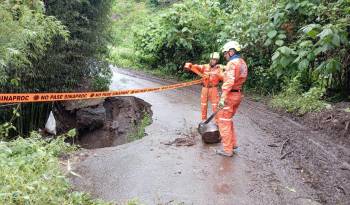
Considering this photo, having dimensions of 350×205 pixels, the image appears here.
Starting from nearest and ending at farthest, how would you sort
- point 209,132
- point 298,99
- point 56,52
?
point 209,132 → point 56,52 → point 298,99

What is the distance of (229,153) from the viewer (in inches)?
310

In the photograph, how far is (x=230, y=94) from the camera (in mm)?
7734

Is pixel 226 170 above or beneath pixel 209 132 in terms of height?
beneath

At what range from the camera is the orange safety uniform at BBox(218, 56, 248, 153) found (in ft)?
24.5

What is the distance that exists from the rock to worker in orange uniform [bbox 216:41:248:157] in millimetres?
5521

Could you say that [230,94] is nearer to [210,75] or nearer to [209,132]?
[209,132]

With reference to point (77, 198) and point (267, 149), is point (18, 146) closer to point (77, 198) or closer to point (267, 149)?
point (77, 198)

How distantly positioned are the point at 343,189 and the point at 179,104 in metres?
6.73

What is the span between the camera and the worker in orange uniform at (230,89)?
7.44 meters

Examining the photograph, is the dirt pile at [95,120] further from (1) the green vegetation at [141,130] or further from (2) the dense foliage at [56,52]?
(1) the green vegetation at [141,130]

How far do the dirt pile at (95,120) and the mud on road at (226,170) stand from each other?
2307 millimetres

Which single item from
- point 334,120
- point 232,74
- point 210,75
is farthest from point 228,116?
point 334,120

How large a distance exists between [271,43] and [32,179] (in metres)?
8.97

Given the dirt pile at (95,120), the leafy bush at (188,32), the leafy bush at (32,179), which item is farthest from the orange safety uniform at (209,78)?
the leafy bush at (188,32)
